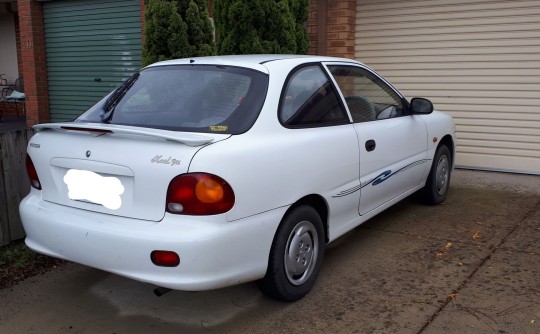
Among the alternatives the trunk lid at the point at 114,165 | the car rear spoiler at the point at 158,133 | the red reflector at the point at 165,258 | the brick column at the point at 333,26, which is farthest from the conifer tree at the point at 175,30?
the red reflector at the point at 165,258

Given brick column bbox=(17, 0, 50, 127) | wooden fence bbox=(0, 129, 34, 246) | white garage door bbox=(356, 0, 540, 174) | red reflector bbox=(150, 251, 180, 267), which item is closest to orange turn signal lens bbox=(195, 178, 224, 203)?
red reflector bbox=(150, 251, 180, 267)

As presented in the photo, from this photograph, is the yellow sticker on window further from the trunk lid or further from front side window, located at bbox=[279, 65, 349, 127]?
front side window, located at bbox=[279, 65, 349, 127]

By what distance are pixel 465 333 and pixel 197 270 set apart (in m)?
1.61

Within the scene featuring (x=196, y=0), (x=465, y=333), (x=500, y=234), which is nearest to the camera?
(x=465, y=333)

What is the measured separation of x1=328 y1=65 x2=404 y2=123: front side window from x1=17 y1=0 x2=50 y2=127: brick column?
8283mm

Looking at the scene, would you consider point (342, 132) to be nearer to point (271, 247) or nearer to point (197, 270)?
point (271, 247)

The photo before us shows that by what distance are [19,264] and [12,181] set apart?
0.76 metres

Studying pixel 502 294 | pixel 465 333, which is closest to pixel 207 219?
pixel 465 333

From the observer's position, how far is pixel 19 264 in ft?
14.5

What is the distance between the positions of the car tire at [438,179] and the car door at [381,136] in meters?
0.35

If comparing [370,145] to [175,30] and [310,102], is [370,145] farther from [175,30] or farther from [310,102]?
[175,30]

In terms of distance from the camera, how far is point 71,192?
336 centimetres

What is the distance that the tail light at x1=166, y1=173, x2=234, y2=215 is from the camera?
2916 mm

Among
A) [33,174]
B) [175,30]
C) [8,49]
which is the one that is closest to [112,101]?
[33,174]
